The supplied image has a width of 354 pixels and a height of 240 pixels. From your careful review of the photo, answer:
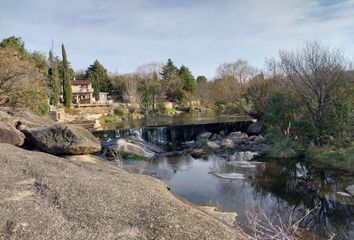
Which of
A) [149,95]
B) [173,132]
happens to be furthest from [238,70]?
[173,132]

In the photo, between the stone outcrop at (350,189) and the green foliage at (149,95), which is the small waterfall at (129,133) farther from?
the green foliage at (149,95)

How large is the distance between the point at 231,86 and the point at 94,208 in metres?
26.3

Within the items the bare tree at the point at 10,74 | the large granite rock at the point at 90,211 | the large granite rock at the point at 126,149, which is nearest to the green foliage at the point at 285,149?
the large granite rock at the point at 126,149

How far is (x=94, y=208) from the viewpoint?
5.61m

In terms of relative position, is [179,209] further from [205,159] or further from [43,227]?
[205,159]

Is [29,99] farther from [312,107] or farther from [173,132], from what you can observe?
[312,107]

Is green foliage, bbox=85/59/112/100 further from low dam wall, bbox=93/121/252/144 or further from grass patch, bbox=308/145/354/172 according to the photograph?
grass patch, bbox=308/145/354/172

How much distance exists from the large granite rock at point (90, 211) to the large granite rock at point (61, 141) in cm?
388

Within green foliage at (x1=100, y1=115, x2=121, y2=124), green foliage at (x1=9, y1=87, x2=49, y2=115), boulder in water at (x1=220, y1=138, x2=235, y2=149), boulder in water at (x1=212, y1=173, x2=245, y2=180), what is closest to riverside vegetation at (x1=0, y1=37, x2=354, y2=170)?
green foliage at (x1=9, y1=87, x2=49, y2=115)

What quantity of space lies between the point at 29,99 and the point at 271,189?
15.9 metres

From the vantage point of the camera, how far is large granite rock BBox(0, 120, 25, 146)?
11545mm

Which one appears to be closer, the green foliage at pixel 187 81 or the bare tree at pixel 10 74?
the bare tree at pixel 10 74

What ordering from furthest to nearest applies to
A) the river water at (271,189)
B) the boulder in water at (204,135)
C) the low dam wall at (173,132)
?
the low dam wall at (173,132) → the boulder in water at (204,135) → the river water at (271,189)

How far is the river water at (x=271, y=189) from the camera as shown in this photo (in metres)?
9.33
